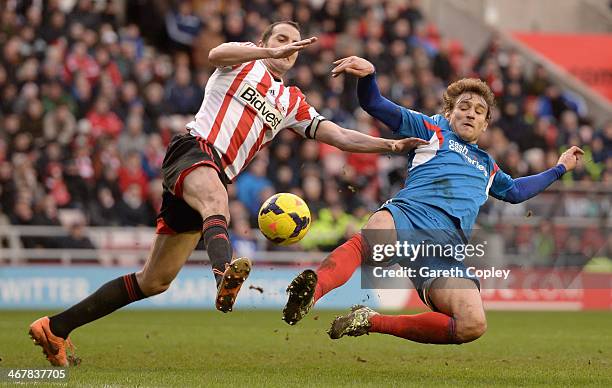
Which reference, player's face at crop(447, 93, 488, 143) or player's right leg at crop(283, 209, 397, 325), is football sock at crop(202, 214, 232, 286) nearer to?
player's right leg at crop(283, 209, 397, 325)

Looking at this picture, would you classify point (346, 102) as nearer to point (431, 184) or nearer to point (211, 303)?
point (211, 303)

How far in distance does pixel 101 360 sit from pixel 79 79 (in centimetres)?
989

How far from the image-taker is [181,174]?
7.84 m

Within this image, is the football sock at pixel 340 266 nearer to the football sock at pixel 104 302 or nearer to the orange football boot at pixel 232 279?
the orange football boot at pixel 232 279

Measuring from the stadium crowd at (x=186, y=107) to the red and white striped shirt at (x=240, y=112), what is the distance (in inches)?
347

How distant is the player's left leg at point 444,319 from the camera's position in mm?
7910

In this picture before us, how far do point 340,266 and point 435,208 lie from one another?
2.75 ft

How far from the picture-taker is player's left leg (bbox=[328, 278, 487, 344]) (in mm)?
7910

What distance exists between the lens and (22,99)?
58.3ft

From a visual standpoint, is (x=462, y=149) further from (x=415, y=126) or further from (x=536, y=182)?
(x=536, y=182)

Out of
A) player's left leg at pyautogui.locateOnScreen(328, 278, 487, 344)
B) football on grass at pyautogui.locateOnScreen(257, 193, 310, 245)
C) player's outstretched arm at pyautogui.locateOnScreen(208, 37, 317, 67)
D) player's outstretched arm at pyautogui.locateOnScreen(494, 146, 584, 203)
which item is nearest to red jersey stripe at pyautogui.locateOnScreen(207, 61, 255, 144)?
player's outstretched arm at pyautogui.locateOnScreen(208, 37, 317, 67)

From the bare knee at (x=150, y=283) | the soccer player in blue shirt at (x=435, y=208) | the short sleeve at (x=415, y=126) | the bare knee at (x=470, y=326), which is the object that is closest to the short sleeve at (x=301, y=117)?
Result: the soccer player in blue shirt at (x=435, y=208)

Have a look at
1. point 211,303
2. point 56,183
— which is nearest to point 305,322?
point 211,303

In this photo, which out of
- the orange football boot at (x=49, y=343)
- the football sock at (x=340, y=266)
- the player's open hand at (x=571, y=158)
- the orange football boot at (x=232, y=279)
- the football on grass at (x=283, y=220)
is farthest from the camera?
the player's open hand at (x=571, y=158)
